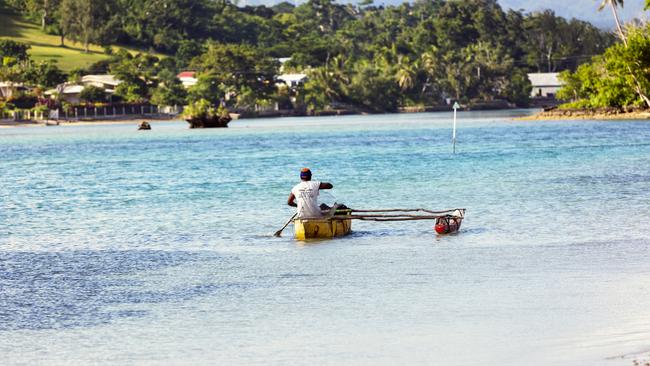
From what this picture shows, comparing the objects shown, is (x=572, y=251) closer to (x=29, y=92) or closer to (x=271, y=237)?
(x=271, y=237)

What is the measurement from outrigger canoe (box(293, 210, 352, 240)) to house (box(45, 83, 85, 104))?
564 feet

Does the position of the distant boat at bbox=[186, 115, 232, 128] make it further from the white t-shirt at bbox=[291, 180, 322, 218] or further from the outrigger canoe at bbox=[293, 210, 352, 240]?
the white t-shirt at bbox=[291, 180, 322, 218]

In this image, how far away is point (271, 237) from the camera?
30.4 metres

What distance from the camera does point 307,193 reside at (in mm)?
28109

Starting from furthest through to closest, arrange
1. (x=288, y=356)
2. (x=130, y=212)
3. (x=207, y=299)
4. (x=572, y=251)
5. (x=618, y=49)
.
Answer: (x=618, y=49), (x=130, y=212), (x=572, y=251), (x=207, y=299), (x=288, y=356)

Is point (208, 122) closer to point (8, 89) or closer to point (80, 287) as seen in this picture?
point (8, 89)

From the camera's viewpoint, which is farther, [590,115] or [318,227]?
[590,115]

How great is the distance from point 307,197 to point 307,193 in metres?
0.12

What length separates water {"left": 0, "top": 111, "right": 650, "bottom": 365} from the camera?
15977 millimetres

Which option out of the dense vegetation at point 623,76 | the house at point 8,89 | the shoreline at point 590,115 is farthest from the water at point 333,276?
the house at point 8,89

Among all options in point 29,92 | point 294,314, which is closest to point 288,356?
point 294,314

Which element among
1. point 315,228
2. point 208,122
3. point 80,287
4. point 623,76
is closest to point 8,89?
point 208,122

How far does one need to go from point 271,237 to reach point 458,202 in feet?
37.8

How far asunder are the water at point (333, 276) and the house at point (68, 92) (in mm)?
146784
